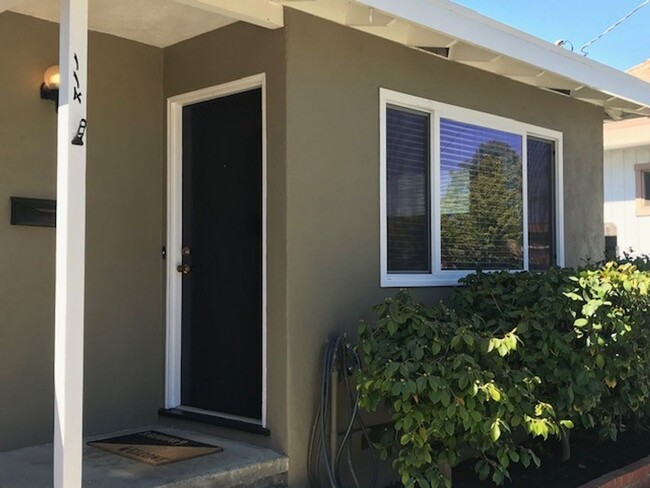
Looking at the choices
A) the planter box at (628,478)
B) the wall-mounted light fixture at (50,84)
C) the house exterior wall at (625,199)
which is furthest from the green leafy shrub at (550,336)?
Answer: the house exterior wall at (625,199)

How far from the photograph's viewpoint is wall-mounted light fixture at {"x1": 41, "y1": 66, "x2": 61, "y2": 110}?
4105 mm

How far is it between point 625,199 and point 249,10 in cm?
821

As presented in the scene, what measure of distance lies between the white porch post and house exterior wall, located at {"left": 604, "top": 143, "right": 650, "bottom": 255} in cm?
912

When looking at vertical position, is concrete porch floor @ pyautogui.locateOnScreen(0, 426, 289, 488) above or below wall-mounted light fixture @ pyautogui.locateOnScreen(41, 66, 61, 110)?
below

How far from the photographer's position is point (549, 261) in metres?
6.24

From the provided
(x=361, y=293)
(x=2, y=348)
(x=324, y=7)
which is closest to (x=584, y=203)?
(x=361, y=293)

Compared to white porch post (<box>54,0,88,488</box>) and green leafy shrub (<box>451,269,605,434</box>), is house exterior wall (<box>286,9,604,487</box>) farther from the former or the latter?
white porch post (<box>54,0,88,488</box>)

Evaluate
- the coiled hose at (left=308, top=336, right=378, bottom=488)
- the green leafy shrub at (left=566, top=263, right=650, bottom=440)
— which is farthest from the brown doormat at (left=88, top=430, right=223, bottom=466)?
the green leafy shrub at (left=566, top=263, right=650, bottom=440)

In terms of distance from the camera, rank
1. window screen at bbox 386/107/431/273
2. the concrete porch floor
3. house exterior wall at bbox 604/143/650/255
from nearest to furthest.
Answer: the concrete porch floor
window screen at bbox 386/107/431/273
house exterior wall at bbox 604/143/650/255

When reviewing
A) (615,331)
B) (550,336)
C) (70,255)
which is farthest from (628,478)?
(70,255)

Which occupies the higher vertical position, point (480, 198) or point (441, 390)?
point (480, 198)

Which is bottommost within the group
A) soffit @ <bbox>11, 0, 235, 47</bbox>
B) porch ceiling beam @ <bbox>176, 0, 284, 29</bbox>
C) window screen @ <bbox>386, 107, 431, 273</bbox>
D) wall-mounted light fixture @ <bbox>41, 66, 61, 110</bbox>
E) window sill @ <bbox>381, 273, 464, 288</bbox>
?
window sill @ <bbox>381, 273, 464, 288</bbox>

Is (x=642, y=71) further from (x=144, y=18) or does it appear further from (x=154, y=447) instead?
(x=154, y=447)

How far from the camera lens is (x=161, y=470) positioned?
11.9ft
